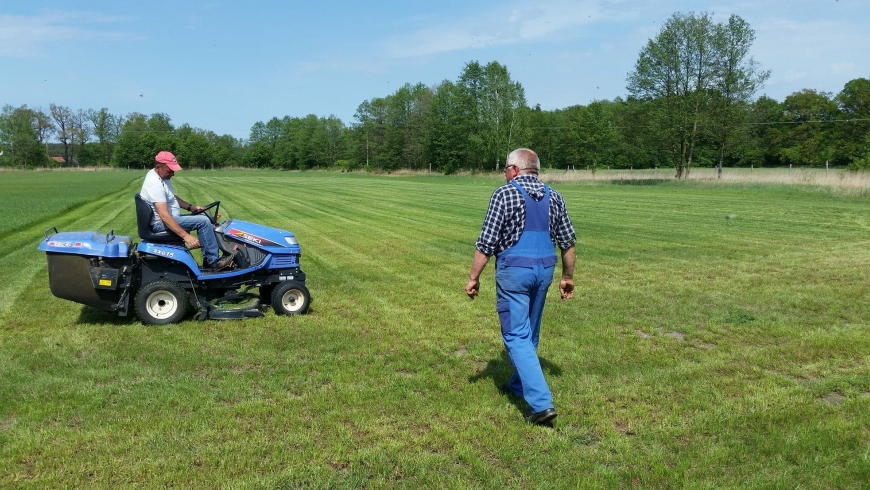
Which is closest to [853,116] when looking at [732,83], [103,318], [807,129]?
[807,129]

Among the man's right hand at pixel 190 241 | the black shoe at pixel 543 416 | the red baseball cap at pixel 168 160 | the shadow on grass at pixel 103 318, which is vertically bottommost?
the shadow on grass at pixel 103 318

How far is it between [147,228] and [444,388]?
3995mm

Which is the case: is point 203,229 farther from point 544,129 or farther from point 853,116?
point 544,129

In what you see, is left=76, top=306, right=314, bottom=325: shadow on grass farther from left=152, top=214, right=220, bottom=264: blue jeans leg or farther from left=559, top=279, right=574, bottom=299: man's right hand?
left=559, top=279, right=574, bottom=299: man's right hand

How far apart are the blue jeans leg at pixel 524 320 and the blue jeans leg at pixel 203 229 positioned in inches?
160

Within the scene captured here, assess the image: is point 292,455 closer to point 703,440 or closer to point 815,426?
point 703,440

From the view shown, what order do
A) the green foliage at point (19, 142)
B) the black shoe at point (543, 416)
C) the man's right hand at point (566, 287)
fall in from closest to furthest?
the black shoe at point (543, 416) → the man's right hand at point (566, 287) → the green foliage at point (19, 142)

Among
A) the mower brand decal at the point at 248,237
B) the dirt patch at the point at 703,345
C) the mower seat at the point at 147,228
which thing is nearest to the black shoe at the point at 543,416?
the dirt patch at the point at 703,345

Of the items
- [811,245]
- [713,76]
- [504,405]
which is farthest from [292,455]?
Answer: [713,76]

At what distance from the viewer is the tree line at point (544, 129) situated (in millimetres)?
41438

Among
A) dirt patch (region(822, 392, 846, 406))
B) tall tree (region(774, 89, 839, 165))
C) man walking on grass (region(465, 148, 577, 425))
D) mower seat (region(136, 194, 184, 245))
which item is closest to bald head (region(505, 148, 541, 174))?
man walking on grass (region(465, 148, 577, 425))

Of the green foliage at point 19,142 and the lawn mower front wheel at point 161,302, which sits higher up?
the green foliage at point 19,142

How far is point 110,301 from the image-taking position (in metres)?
6.38

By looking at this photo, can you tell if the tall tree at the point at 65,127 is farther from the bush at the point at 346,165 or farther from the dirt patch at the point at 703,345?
the dirt patch at the point at 703,345
